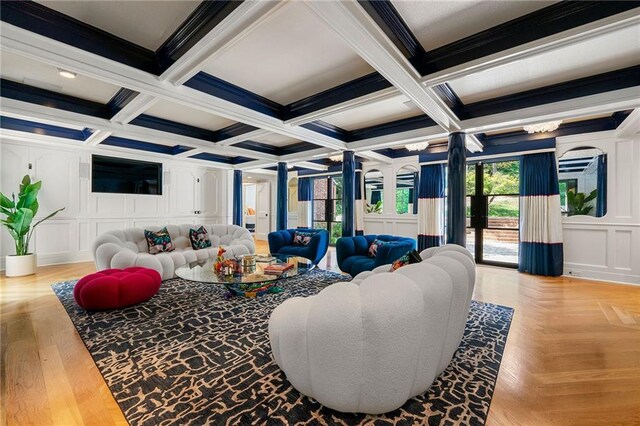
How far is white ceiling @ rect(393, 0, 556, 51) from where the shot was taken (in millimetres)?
1938

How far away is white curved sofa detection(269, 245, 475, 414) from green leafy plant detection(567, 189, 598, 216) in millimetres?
5270

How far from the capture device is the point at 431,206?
A: 20.7 ft

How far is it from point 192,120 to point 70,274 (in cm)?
354

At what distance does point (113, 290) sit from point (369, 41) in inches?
142

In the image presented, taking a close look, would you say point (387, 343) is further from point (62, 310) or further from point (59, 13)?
point (62, 310)

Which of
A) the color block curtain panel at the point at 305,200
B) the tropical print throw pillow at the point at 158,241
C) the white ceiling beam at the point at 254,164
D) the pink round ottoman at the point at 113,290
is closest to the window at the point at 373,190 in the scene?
the color block curtain panel at the point at 305,200

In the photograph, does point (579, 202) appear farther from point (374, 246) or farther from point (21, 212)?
point (21, 212)

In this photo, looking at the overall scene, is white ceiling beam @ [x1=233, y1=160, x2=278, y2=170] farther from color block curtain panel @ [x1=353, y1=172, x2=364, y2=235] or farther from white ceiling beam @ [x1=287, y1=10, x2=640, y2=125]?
white ceiling beam @ [x1=287, y1=10, x2=640, y2=125]

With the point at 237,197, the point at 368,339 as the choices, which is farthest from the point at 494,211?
the point at 237,197

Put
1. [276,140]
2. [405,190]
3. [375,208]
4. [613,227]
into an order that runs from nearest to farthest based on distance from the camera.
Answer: [613,227], [276,140], [405,190], [375,208]

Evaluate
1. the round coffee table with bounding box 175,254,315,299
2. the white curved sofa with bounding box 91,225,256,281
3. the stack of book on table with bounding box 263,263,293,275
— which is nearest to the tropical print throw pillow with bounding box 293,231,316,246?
the white curved sofa with bounding box 91,225,256,281

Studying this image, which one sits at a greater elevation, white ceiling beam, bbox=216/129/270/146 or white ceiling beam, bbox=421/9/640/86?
white ceiling beam, bbox=216/129/270/146

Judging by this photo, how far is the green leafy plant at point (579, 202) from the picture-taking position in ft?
16.2

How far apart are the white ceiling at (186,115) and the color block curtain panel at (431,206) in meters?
4.54
